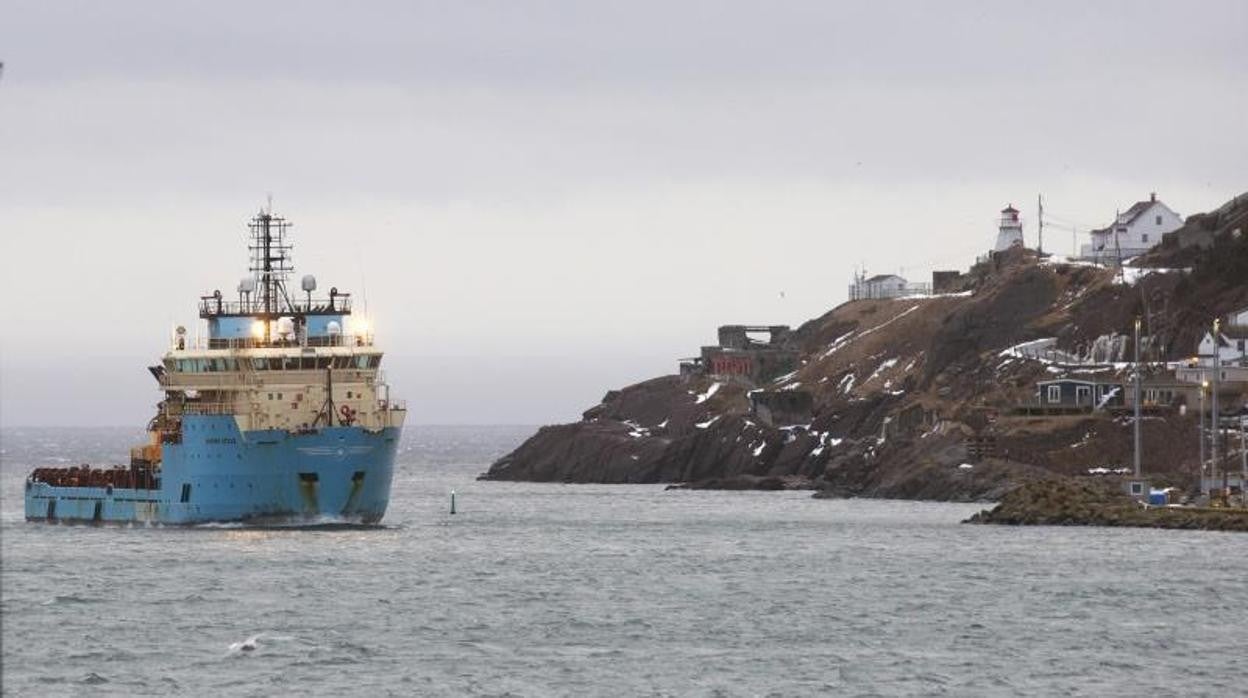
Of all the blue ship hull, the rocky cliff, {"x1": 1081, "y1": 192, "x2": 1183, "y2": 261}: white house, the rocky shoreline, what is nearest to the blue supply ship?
the blue ship hull

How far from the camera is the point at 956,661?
60844 mm

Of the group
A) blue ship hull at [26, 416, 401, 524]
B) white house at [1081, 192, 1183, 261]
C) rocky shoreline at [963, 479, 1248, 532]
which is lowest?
rocky shoreline at [963, 479, 1248, 532]

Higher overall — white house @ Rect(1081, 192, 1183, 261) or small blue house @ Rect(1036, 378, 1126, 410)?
white house @ Rect(1081, 192, 1183, 261)

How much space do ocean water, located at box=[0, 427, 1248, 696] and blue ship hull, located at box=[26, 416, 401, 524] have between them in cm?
111

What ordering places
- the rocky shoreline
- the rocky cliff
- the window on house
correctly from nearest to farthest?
the rocky shoreline, the rocky cliff, the window on house

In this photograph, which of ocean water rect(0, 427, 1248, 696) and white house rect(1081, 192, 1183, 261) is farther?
white house rect(1081, 192, 1183, 261)

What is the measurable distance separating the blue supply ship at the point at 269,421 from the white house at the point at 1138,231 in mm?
96693

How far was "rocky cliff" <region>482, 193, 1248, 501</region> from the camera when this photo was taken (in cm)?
14138

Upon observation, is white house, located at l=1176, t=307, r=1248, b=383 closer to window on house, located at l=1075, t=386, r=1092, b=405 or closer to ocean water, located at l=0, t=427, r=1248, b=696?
window on house, located at l=1075, t=386, r=1092, b=405

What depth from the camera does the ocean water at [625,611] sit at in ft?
188

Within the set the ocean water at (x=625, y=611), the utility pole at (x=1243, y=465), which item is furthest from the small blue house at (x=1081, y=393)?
the ocean water at (x=625, y=611)

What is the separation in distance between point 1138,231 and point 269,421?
348ft

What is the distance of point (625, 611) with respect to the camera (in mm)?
72375

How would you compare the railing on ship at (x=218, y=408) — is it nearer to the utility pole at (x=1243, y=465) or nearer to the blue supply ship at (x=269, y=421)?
the blue supply ship at (x=269, y=421)
